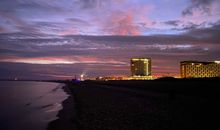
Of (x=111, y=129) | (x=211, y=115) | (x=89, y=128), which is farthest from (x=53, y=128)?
(x=211, y=115)

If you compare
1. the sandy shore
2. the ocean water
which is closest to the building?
the ocean water

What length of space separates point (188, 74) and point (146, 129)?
188 m

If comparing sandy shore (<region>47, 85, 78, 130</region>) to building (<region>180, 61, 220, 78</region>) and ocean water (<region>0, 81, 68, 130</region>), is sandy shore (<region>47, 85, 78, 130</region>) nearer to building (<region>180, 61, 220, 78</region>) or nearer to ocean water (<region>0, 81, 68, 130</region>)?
ocean water (<region>0, 81, 68, 130</region>)

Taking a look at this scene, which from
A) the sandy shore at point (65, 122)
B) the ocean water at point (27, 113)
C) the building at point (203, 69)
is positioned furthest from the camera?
the building at point (203, 69)

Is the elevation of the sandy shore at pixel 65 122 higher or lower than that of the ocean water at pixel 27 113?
higher

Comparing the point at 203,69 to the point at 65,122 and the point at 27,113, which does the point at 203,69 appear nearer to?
the point at 27,113

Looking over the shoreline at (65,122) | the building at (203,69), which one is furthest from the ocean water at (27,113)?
the building at (203,69)

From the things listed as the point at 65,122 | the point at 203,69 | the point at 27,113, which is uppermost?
the point at 203,69

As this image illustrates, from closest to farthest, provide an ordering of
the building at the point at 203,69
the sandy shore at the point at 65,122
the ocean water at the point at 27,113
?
1. the sandy shore at the point at 65,122
2. the ocean water at the point at 27,113
3. the building at the point at 203,69

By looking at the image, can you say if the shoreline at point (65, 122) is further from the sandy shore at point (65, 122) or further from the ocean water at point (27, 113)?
the ocean water at point (27, 113)

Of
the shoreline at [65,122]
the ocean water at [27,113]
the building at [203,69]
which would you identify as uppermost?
the building at [203,69]

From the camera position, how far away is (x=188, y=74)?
198625 millimetres

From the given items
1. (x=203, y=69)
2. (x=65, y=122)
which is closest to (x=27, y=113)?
(x=65, y=122)

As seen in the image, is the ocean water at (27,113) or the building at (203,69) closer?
the ocean water at (27,113)
